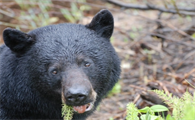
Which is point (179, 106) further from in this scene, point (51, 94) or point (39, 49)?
point (39, 49)

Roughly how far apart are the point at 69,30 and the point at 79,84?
30.2 inches

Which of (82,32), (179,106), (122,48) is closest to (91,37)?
(82,32)

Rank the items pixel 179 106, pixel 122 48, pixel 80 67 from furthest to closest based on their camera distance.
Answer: pixel 122 48, pixel 80 67, pixel 179 106

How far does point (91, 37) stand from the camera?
3.21 m

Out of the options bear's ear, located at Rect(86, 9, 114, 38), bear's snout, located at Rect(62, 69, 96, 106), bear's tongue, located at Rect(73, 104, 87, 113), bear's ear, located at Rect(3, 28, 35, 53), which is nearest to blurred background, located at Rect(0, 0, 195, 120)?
bear's ear, located at Rect(86, 9, 114, 38)

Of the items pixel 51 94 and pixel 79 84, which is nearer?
pixel 79 84

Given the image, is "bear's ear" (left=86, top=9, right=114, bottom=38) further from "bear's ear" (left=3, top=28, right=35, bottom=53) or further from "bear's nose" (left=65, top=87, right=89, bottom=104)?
"bear's nose" (left=65, top=87, right=89, bottom=104)

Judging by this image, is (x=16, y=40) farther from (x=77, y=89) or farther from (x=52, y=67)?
(x=77, y=89)

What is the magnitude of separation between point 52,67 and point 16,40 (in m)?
0.53

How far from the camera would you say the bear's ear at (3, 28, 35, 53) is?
3025 mm

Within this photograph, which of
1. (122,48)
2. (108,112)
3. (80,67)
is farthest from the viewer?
(122,48)

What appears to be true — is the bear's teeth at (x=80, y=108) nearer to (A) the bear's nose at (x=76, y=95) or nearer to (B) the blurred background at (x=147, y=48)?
(A) the bear's nose at (x=76, y=95)

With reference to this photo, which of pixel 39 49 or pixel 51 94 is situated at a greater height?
pixel 39 49

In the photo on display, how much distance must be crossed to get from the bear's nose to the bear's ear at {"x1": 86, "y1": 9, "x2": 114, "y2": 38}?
968mm
